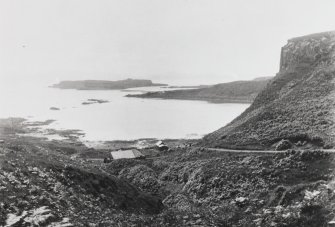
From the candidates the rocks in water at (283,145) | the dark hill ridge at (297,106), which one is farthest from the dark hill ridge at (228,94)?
the rocks in water at (283,145)

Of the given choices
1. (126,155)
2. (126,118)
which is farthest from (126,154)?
(126,118)

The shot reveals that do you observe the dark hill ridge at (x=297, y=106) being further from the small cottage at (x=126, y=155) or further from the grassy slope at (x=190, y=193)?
the small cottage at (x=126, y=155)

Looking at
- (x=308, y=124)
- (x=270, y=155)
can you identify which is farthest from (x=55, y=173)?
(x=308, y=124)

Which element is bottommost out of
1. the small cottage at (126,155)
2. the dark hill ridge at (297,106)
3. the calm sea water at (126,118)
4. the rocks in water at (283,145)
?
the small cottage at (126,155)

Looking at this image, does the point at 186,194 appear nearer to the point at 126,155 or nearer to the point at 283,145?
the point at 283,145

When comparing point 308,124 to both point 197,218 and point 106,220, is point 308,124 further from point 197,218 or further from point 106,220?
point 106,220

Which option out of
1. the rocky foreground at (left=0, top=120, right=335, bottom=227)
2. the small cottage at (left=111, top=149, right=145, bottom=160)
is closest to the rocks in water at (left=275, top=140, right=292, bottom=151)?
the rocky foreground at (left=0, top=120, right=335, bottom=227)

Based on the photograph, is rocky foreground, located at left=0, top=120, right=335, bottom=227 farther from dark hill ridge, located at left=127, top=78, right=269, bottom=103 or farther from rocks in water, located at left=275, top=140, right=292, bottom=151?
dark hill ridge, located at left=127, top=78, right=269, bottom=103

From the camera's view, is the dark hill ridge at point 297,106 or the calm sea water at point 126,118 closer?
the dark hill ridge at point 297,106
